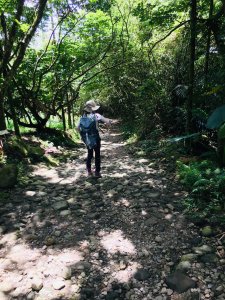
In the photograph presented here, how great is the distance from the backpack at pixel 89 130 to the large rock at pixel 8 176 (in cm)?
179

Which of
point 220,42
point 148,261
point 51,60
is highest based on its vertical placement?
point 51,60

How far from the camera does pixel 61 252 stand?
13.2 feet

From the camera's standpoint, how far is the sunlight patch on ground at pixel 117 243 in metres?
4.02

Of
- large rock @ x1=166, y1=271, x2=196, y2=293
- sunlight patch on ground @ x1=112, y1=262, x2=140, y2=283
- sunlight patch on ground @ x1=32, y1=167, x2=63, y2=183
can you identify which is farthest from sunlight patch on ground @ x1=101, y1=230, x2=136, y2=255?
sunlight patch on ground @ x1=32, y1=167, x2=63, y2=183

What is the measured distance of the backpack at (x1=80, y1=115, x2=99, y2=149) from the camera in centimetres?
681

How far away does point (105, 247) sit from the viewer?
4117 mm

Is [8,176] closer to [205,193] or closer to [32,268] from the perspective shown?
[32,268]

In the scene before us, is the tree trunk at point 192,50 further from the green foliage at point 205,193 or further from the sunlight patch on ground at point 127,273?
the sunlight patch on ground at point 127,273

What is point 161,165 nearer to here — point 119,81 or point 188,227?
point 188,227

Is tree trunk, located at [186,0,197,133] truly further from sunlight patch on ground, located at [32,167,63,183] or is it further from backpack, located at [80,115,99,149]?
sunlight patch on ground, located at [32,167,63,183]

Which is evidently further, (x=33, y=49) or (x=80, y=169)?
(x=33, y=49)

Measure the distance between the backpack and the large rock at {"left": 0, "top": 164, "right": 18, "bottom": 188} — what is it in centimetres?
179

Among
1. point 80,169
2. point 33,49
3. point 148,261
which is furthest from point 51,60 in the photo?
point 148,261

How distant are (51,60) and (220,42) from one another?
7.93 metres
